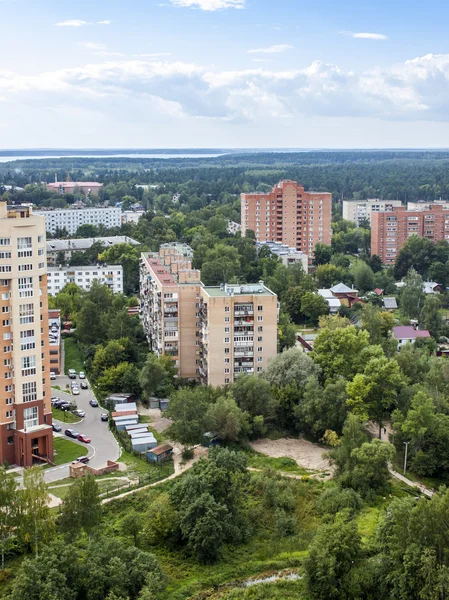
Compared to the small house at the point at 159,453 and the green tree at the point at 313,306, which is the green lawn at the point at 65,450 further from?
the green tree at the point at 313,306

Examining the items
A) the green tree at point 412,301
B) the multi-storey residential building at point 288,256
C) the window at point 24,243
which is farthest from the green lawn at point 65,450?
A: the multi-storey residential building at point 288,256

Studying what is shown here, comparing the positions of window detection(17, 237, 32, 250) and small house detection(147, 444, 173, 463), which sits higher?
window detection(17, 237, 32, 250)

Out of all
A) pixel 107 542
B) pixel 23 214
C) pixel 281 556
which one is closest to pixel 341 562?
pixel 281 556

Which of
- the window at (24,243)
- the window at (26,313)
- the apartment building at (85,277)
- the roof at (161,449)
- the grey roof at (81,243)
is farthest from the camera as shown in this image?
the grey roof at (81,243)

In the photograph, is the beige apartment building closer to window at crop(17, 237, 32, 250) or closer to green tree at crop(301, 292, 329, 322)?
window at crop(17, 237, 32, 250)

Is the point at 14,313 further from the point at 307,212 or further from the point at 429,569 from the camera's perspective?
the point at 307,212

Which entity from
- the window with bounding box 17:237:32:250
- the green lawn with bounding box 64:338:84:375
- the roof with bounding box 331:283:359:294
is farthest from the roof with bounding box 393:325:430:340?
the window with bounding box 17:237:32:250

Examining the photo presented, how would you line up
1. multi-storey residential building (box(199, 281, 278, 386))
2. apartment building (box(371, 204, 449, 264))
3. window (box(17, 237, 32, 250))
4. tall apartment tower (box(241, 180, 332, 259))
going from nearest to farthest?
1. window (box(17, 237, 32, 250))
2. multi-storey residential building (box(199, 281, 278, 386))
3. tall apartment tower (box(241, 180, 332, 259))
4. apartment building (box(371, 204, 449, 264))
